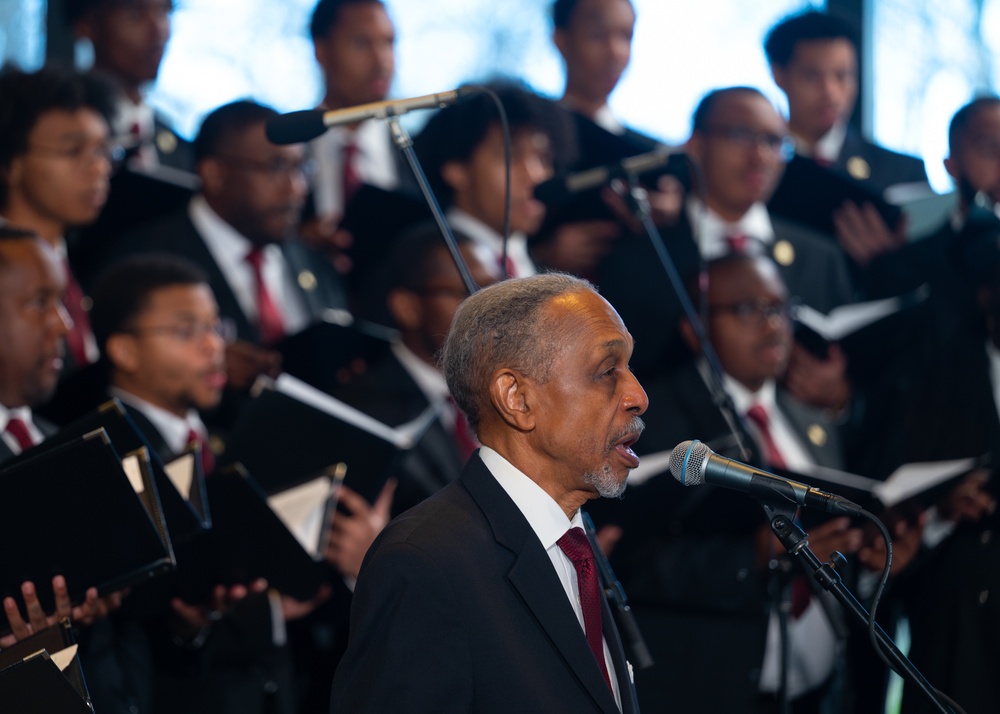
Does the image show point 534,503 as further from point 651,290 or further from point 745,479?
point 651,290

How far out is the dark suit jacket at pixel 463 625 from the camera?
189cm

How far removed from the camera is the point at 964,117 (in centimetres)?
526

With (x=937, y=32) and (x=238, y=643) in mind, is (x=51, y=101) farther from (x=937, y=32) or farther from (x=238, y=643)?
(x=937, y=32)

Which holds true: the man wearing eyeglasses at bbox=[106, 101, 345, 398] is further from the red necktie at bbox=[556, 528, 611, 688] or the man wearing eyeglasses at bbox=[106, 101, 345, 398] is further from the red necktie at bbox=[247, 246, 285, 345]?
the red necktie at bbox=[556, 528, 611, 688]

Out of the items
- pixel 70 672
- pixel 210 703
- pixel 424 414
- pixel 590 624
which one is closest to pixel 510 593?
pixel 590 624

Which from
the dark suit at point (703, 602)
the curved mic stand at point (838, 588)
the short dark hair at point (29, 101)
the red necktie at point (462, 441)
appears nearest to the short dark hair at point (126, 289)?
the short dark hair at point (29, 101)

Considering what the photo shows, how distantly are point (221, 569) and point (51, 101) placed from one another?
186 centimetres

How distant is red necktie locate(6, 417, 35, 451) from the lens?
329 cm

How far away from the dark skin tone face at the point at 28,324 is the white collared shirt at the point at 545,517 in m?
1.74

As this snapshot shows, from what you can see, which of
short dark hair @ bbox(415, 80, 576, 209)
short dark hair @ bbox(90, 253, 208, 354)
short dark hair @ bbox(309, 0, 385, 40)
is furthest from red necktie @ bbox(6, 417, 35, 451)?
short dark hair @ bbox(309, 0, 385, 40)

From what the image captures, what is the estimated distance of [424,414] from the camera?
4184mm

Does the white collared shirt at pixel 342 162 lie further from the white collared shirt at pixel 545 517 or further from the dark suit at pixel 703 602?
the white collared shirt at pixel 545 517

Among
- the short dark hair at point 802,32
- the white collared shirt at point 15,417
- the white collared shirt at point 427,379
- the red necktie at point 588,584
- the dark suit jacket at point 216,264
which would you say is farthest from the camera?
the short dark hair at point 802,32

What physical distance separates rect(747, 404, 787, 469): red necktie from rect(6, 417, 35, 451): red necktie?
2422 mm
